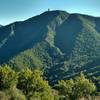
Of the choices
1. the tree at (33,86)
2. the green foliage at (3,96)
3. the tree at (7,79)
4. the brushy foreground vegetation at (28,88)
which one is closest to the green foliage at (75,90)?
the brushy foreground vegetation at (28,88)

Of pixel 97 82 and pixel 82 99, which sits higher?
pixel 82 99

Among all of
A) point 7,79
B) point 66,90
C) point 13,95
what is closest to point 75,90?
point 66,90

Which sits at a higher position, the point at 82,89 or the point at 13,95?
the point at 13,95

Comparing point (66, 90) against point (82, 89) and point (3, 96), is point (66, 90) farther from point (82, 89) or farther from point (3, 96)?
point (3, 96)

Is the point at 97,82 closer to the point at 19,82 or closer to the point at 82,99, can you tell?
the point at 82,99

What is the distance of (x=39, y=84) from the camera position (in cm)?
7931

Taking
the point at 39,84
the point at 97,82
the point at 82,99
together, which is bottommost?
the point at 97,82

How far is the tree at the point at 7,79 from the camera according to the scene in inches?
2867

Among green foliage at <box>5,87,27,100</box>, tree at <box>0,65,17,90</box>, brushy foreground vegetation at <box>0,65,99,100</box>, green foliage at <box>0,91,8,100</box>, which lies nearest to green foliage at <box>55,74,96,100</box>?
brushy foreground vegetation at <box>0,65,99,100</box>

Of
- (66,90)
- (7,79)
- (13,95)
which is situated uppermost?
(7,79)

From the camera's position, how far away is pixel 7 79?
74.7 m

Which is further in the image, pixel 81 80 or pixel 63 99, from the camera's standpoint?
pixel 81 80

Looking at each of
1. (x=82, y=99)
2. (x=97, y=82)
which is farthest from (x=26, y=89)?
(x=97, y=82)

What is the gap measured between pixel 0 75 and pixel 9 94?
41.8ft
